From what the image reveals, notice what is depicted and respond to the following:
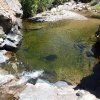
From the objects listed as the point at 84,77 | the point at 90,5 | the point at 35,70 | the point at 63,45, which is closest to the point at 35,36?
the point at 63,45

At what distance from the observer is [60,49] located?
28.9 m

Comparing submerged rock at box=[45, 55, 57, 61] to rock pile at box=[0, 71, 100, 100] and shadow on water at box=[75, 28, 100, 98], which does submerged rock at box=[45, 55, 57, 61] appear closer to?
rock pile at box=[0, 71, 100, 100]

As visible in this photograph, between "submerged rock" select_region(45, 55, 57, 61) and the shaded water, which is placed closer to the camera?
the shaded water

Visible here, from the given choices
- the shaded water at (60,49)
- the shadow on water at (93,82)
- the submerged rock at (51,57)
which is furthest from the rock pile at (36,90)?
the submerged rock at (51,57)

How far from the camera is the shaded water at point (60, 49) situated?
938 inches

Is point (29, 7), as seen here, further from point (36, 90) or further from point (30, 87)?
point (36, 90)

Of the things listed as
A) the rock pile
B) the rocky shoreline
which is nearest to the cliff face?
the rocky shoreline

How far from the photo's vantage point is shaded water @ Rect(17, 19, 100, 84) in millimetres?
23812

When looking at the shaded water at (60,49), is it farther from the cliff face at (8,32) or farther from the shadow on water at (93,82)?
the cliff face at (8,32)

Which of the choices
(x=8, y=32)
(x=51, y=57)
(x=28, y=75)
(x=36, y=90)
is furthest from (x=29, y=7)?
(x=36, y=90)

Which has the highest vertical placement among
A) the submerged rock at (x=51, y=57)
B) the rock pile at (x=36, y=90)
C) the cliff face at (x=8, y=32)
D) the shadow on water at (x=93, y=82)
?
the cliff face at (x=8, y=32)

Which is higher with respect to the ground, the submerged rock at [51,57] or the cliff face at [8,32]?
the cliff face at [8,32]

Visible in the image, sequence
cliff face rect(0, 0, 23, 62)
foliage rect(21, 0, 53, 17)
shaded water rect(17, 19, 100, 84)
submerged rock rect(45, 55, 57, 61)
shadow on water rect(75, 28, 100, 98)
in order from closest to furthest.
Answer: shadow on water rect(75, 28, 100, 98) < shaded water rect(17, 19, 100, 84) < submerged rock rect(45, 55, 57, 61) < cliff face rect(0, 0, 23, 62) < foliage rect(21, 0, 53, 17)

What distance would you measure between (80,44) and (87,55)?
340cm
